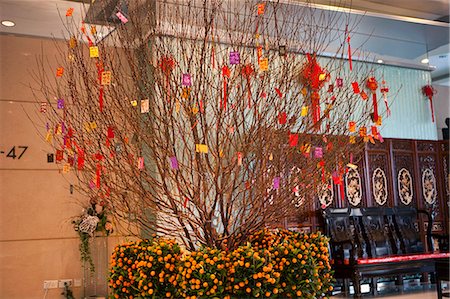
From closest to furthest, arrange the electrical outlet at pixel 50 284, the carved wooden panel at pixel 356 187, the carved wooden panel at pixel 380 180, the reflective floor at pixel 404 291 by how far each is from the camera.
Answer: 1. the electrical outlet at pixel 50 284
2. the reflective floor at pixel 404 291
3. the carved wooden panel at pixel 356 187
4. the carved wooden panel at pixel 380 180

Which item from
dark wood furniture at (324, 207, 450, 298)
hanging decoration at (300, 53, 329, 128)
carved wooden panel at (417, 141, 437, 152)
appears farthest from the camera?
carved wooden panel at (417, 141, 437, 152)

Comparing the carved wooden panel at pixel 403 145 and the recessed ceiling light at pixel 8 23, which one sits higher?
the recessed ceiling light at pixel 8 23

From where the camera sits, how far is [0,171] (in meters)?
6.91

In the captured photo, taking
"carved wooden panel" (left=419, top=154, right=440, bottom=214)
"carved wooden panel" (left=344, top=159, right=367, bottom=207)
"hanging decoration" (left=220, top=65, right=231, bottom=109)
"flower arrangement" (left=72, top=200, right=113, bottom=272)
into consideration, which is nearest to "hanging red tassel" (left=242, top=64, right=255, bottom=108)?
"hanging decoration" (left=220, top=65, right=231, bottom=109)

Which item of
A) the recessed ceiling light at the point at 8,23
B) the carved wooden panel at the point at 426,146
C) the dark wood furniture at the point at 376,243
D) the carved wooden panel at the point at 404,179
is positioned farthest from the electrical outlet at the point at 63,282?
the carved wooden panel at the point at 426,146

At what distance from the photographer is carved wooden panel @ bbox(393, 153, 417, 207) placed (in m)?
8.72

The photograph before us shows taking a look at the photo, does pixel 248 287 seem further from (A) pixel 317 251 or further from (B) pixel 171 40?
(B) pixel 171 40

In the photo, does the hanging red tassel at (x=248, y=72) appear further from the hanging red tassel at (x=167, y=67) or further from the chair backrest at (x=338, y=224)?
the chair backrest at (x=338, y=224)

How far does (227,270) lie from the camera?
142 inches

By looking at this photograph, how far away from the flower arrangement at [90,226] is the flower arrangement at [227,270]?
272 cm

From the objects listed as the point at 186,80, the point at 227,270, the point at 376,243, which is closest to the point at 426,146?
the point at 376,243

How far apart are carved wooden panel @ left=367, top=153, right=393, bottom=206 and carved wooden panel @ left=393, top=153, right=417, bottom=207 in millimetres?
158

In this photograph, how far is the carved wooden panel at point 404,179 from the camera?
8.72 metres

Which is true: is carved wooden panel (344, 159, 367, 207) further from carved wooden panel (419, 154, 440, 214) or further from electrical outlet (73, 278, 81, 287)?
electrical outlet (73, 278, 81, 287)
